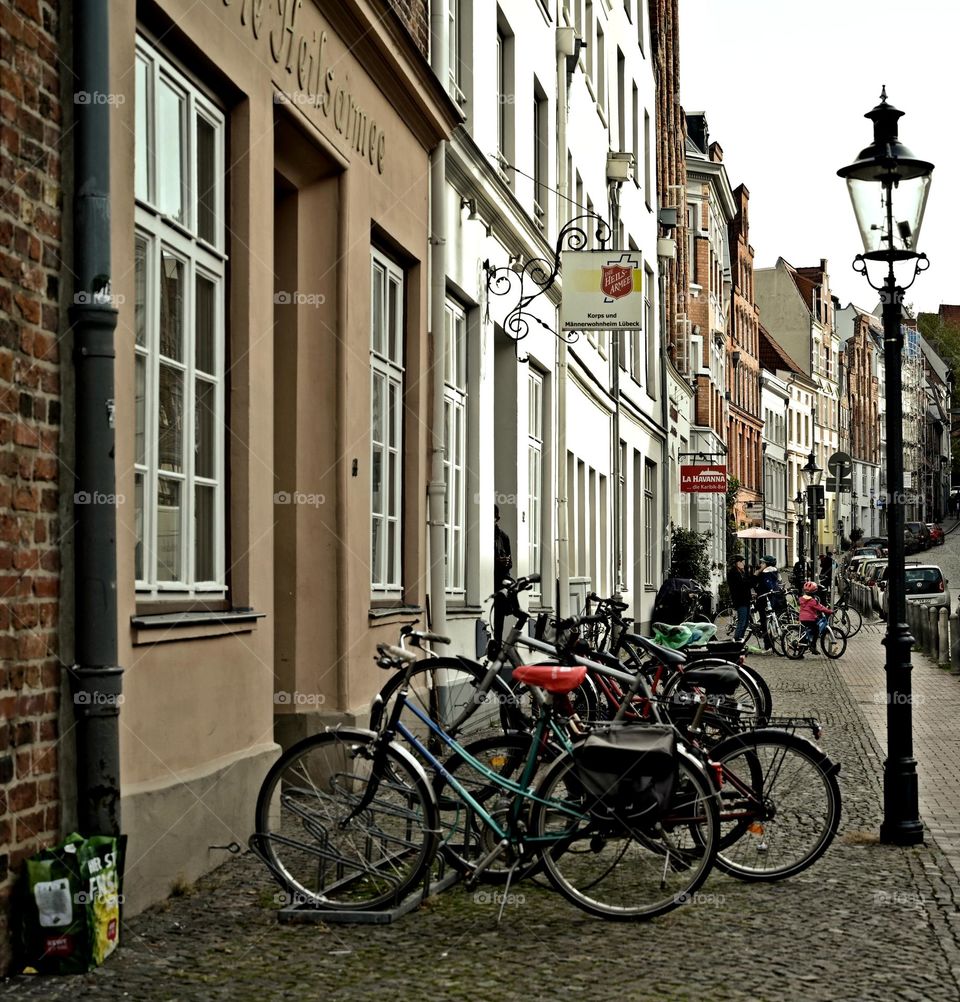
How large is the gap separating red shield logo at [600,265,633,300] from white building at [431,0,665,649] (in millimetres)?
285

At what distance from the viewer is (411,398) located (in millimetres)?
12594

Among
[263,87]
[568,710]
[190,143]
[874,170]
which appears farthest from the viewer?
[874,170]

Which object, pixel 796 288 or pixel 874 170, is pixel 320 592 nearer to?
pixel 874 170

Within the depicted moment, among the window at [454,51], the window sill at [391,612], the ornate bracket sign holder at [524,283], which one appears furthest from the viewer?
the ornate bracket sign holder at [524,283]

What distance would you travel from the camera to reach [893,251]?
31.5ft

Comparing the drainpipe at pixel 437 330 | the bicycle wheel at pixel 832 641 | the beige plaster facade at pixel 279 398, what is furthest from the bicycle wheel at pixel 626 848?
the bicycle wheel at pixel 832 641

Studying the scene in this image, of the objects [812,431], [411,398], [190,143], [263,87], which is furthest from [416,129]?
[812,431]

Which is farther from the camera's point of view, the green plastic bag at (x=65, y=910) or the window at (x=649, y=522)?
the window at (x=649, y=522)

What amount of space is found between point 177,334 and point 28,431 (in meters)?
2.00

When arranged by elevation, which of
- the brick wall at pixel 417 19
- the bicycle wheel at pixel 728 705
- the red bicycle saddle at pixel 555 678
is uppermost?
the brick wall at pixel 417 19

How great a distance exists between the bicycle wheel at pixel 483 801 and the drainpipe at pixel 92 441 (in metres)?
1.42

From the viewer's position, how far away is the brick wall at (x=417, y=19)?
12180 millimetres

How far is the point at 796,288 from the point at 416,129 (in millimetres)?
86501

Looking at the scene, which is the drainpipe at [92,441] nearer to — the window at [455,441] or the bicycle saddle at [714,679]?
the bicycle saddle at [714,679]
